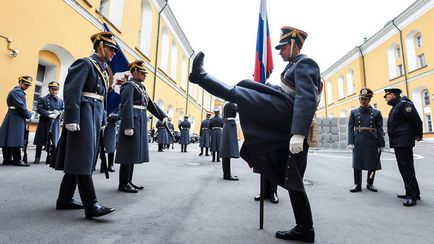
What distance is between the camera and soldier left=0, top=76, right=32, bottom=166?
17.8 feet

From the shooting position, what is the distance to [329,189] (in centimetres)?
445

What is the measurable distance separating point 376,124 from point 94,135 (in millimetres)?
4597

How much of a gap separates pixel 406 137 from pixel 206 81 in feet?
11.6

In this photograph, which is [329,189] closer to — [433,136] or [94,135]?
[94,135]

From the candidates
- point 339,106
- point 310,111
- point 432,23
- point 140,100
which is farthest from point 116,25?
point 339,106

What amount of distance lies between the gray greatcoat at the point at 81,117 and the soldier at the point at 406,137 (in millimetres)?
4203

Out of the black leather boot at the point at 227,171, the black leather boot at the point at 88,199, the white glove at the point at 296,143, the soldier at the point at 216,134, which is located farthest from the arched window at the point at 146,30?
the white glove at the point at 296,143

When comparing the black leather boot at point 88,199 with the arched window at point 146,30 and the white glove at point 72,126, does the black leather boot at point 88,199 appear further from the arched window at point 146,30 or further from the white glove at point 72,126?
the arched window at point 146,30

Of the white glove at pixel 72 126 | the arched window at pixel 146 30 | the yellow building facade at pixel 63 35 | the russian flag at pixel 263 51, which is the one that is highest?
the arched window at pixel 146 30

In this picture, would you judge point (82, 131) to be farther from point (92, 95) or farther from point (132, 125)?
point (132, 125)

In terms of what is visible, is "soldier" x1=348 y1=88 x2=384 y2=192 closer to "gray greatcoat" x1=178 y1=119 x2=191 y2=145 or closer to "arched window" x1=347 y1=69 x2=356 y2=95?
"gray greatcoat" x1=178 y1=119 x2=191 y2=145

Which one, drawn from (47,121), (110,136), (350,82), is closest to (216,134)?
(110,136)

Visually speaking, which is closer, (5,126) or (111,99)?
(111,99)

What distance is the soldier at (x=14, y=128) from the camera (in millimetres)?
5430
